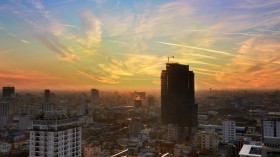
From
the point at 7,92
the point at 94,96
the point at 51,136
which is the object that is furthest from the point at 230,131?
the point at 94,96

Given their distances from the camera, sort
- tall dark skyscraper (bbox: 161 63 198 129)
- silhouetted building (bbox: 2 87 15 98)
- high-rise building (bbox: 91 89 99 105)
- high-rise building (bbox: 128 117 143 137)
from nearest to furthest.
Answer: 1. high-rise building (bbox: 128 117 143 137)
2. tall dark skyscraper (bbox: 161 63 198 129)
3. silhouetted building (bbox: 2 87 15 98)
4. high-rise building (bbox: 91 89 99 105)

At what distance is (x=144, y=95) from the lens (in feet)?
270

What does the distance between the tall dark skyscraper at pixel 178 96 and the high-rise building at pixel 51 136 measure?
30.4 m

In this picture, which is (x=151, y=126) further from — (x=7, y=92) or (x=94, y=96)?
(x=94, y=96)

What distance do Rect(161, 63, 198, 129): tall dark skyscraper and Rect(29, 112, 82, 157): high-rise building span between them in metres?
30.4

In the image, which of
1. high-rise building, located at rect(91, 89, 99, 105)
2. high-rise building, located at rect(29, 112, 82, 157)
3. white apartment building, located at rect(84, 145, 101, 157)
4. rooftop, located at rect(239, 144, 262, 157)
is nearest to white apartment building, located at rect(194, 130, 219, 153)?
white apartment building, located at rect(84, 145, 101, 157)

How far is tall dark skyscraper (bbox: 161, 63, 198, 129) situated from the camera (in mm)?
44281

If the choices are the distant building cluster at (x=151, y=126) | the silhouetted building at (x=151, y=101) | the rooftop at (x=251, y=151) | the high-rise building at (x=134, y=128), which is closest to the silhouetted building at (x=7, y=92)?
the distant building cluster at (x=151, y=126)

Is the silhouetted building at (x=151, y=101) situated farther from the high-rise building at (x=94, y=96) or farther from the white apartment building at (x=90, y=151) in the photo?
the white apartment building at (x=90, y=151)

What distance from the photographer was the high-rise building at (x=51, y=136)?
1363 centimetres

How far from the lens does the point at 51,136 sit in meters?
13.6

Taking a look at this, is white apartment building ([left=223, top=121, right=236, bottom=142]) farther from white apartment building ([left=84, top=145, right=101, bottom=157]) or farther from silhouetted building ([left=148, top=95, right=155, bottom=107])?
silhouetted building ([left=148, top=95, right=155, bottom=107])

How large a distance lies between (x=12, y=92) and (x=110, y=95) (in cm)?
2922

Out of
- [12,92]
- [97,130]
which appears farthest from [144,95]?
[97,130]
